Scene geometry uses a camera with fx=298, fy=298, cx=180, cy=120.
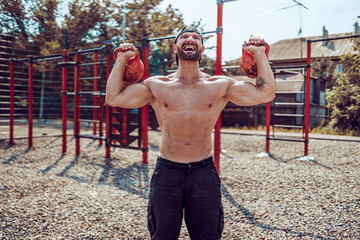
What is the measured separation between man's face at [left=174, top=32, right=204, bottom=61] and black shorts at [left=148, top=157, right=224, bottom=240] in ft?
2.28

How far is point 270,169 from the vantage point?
17.9 feet

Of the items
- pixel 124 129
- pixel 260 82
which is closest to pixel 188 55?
pixel 260 82

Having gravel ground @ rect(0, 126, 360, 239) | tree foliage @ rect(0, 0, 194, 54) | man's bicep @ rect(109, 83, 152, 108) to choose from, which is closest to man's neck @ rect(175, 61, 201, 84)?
man's bicep @ rect(109, 83, 152, 108)

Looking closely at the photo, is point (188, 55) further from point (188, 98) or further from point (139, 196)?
point (139, 196)

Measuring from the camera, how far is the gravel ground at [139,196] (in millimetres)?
2906

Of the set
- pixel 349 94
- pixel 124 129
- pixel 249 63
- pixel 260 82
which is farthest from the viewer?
pixel 349 94

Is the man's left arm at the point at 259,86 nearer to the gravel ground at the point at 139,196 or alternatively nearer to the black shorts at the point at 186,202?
the black shorts at the point at 186,202

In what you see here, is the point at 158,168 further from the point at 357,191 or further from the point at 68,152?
the point at 68,152

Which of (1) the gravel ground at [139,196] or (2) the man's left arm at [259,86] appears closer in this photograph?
(2) the man's left arm at [259,86]

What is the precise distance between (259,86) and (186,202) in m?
0.88

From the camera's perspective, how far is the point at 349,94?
8.10 metres

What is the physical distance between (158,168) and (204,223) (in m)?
0.45

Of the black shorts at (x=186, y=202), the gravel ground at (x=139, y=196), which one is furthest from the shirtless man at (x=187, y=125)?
the gravel ground at (x=139, y=196)

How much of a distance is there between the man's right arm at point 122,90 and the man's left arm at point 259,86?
0.62m
